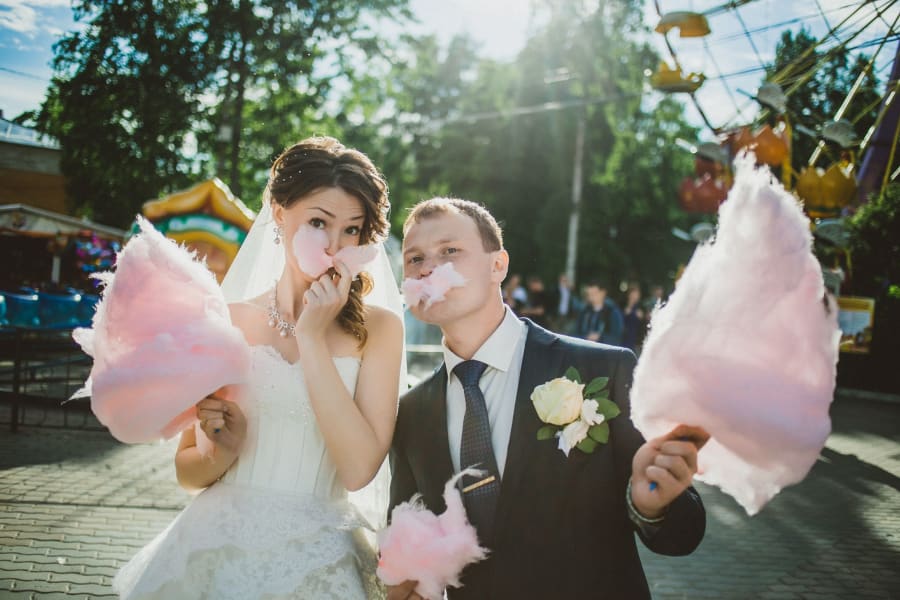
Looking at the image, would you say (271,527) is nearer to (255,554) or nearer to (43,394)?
(255,554)

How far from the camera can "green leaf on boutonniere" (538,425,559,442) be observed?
2.09 meters

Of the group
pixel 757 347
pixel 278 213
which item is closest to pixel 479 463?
pixel 757 347

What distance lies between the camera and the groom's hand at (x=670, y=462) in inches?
64.2

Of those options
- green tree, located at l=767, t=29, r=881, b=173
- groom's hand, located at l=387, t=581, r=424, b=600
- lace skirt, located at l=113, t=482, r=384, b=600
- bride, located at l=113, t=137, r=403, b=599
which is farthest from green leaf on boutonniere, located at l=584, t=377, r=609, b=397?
green tree, located at l=767, t=29, r=881, b=173

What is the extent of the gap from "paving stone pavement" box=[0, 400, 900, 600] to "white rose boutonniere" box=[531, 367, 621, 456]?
118 inches

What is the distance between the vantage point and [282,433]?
2.32 m

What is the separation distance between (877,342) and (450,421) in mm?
15963

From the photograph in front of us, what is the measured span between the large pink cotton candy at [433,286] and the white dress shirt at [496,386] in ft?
0.75

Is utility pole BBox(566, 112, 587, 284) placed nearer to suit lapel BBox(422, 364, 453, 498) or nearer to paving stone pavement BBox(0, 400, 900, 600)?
paving stone pavement BBox(0, 400, 900, 600)

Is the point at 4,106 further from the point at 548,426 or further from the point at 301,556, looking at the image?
the point at 548,426

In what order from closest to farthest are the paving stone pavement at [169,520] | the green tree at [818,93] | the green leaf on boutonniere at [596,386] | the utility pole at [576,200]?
the green leaf on boutonniere at [596,386] → the paving stone pavement at [169,520] → the green tree at [818,93] → the utility pole at [576,200]

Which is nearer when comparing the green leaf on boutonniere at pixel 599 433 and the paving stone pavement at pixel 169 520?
the green leaf on boutonniere at pixel 599 433

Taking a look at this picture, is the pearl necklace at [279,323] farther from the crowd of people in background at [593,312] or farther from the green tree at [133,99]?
the green tree at [133,99]

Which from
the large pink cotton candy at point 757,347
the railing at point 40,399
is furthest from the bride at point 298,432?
the railing at point 40,399
